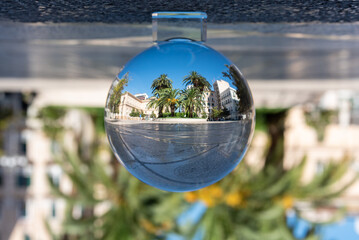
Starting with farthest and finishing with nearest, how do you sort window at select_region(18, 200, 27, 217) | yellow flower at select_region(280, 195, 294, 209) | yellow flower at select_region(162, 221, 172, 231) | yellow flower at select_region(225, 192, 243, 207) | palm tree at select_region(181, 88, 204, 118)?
window at select_region(18, 200, 27, 217)
yellow flower at select_region(280, 195, 294, 209)
yellow flower at select_region(162, 221, 172, 231)
yellow flower at select_region(225, 192, 243, 207)
palm tree at select_region(181, 88, 204, 118)

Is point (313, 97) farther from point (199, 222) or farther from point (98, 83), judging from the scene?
point (98, 83)

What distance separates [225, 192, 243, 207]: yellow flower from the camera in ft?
10.8

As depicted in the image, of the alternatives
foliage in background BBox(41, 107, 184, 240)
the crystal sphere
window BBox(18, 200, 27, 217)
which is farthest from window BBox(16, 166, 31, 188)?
the crystal sphere

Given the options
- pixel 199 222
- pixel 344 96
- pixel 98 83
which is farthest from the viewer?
pixel 344 96

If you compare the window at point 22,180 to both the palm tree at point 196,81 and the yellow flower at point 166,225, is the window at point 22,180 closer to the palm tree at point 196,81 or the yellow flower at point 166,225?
the yellow flower at point 166,225

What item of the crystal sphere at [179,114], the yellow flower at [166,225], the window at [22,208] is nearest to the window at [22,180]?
the window at [22,208]

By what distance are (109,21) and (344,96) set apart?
6430 millimetres

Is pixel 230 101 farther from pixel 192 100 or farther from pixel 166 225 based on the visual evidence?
pixel 166 225

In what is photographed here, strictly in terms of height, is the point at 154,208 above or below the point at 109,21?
below

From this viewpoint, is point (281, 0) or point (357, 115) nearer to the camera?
point (281, 0)

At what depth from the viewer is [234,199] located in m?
3.30

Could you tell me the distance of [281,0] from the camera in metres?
0.58

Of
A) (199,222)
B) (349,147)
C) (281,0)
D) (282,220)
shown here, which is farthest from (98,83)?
(349,147)

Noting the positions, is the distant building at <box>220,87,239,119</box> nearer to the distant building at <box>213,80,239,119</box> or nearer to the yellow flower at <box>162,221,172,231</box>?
the distant building at <box>213,80,239,119</box>
